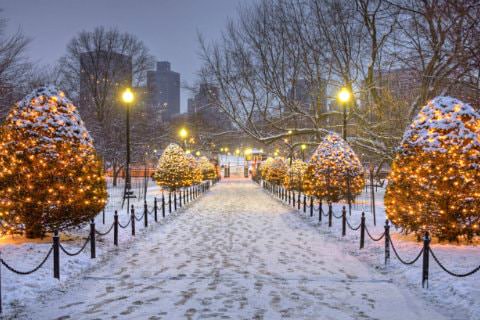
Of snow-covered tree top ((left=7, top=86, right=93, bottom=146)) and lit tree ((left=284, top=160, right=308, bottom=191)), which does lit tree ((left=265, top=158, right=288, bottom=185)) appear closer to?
lit tree ((left=284, top=160, right=308, bottom=191))

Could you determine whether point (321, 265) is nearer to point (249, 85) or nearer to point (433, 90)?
point (433, 90)

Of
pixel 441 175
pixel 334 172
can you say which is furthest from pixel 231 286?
pixel 334 172

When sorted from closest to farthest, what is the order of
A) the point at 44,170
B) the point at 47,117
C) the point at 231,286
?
the point at 231,286
the point at 44,170
the point at 47,117

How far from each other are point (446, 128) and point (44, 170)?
9.53 m

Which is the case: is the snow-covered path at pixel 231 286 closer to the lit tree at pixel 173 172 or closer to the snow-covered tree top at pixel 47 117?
the snow-covered tree top at pixel 47 117

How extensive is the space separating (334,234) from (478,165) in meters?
4.76

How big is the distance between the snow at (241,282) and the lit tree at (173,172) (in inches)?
773

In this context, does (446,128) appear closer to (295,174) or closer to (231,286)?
(231,286)

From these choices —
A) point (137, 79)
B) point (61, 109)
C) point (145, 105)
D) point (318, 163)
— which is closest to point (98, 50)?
point (137, 79)

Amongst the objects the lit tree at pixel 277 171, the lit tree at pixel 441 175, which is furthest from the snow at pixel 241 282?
the lit tree at pixel 277 171

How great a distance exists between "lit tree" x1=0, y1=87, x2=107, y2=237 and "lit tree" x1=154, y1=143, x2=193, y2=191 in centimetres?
2115

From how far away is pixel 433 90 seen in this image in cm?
1764

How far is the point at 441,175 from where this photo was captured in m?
9.70

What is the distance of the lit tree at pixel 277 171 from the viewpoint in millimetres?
43219
